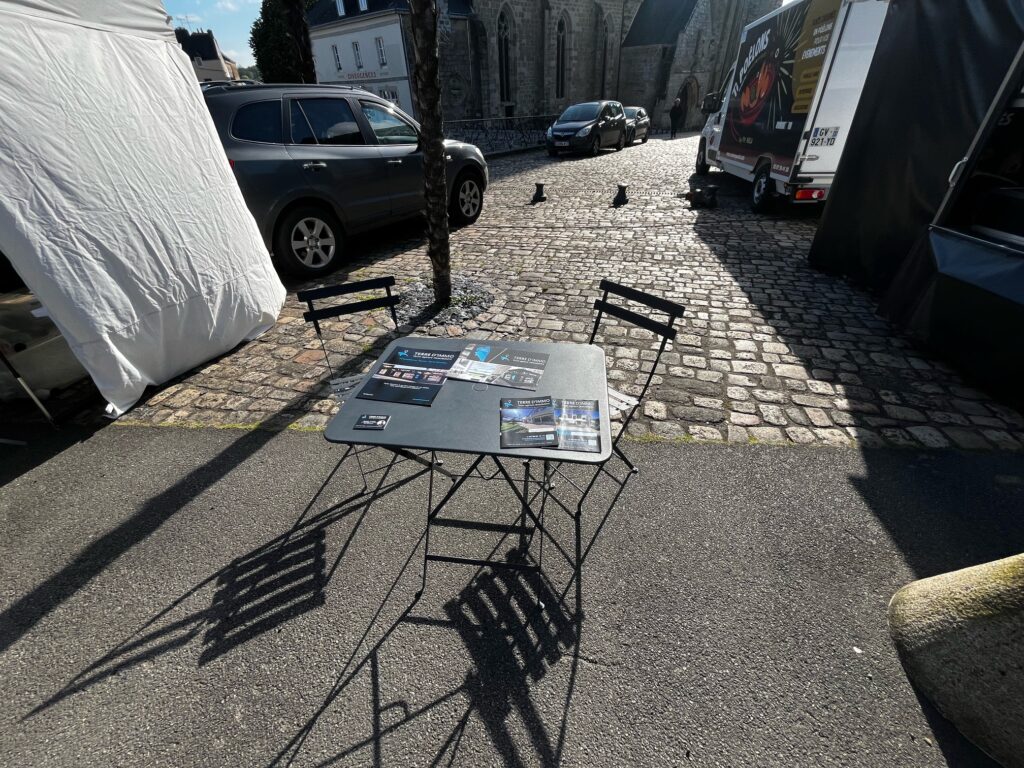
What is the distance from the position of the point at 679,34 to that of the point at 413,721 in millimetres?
42549

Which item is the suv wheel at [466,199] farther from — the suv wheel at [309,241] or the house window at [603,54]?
the house window at [603,54]

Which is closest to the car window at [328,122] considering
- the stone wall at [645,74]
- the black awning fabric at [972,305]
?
the black awning fabric at [972,305]

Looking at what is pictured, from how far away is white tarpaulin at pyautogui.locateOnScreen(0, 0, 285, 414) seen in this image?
2809mm

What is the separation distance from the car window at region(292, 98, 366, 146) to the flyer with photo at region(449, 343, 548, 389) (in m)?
4.91

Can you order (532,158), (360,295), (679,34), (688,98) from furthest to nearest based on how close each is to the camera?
(688,98) < (679,34) < (532,158) < (360,295)

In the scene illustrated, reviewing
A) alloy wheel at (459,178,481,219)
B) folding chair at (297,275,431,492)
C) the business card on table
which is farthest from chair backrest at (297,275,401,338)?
alloy wheel at (459,178,481,219)

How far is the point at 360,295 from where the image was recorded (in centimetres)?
570

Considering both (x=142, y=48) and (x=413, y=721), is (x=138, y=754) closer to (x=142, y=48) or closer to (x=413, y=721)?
(x=413, y=721)

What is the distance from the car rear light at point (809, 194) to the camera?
7570 millimetres

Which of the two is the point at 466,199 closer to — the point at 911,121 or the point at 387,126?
the point at 387,126

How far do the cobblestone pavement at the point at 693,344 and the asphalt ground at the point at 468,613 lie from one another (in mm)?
419

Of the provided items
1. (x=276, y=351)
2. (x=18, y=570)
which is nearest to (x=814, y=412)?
(x=276, y=351)

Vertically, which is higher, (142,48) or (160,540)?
(142,48)

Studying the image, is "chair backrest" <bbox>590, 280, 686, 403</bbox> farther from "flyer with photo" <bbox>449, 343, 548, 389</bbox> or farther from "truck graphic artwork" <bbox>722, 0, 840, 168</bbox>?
"truck graphic artwork" <bbox>722, 0, 840, 168</bbox>
